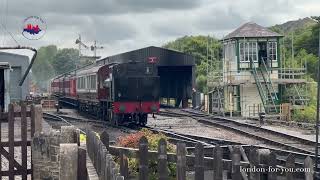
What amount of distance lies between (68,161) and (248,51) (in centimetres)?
2554

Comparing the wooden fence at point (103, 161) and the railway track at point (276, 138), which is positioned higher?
the wooden fence at point (103, 161)

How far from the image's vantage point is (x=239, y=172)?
7980 mm

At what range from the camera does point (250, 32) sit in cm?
3300

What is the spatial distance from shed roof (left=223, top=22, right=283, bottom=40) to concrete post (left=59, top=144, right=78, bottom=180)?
2518 cm

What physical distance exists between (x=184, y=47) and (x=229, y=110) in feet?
135

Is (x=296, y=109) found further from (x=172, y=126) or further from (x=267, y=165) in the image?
(x=267, y=165)

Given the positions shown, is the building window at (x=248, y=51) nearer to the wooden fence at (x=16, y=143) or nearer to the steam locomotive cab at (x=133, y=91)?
the steam locomotive cab at (x=133, y=91)

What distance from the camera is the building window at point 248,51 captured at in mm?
32781

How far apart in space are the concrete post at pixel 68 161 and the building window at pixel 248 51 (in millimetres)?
25221

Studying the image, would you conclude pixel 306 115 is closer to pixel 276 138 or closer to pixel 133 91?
pixel 276 138

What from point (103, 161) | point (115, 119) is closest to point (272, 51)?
point (115, 119)

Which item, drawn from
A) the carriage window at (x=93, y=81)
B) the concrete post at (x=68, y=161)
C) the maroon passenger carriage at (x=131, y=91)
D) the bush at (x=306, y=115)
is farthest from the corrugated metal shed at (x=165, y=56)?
the concrete post at (x=68, y=161)

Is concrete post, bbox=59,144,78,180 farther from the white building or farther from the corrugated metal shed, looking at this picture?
the corrugated metal shed

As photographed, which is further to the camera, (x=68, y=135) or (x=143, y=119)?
(x=143, y=119)
